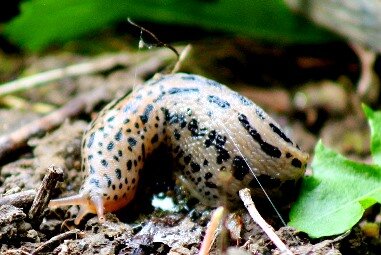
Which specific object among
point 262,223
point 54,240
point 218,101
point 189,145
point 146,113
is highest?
point 218,101

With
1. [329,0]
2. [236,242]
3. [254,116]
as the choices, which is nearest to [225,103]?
[254,116]

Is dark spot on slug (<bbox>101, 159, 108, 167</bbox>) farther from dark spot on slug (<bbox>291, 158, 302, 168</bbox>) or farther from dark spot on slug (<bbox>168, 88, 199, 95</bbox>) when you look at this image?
dark spot on slug (<bbox>291, 158, 302, 168</bbox>)

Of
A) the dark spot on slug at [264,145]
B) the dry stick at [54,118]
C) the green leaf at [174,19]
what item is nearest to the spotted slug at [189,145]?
the dark spot on slug at [264,145]

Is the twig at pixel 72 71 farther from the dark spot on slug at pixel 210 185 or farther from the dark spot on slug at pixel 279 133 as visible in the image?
the dark spot on slug at pixel 279 133

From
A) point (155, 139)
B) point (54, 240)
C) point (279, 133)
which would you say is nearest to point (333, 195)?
point (279, 133)

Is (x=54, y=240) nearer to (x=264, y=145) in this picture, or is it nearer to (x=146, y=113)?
(x=146, y=113)

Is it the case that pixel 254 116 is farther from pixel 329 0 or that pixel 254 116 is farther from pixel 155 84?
pixel 329 0
